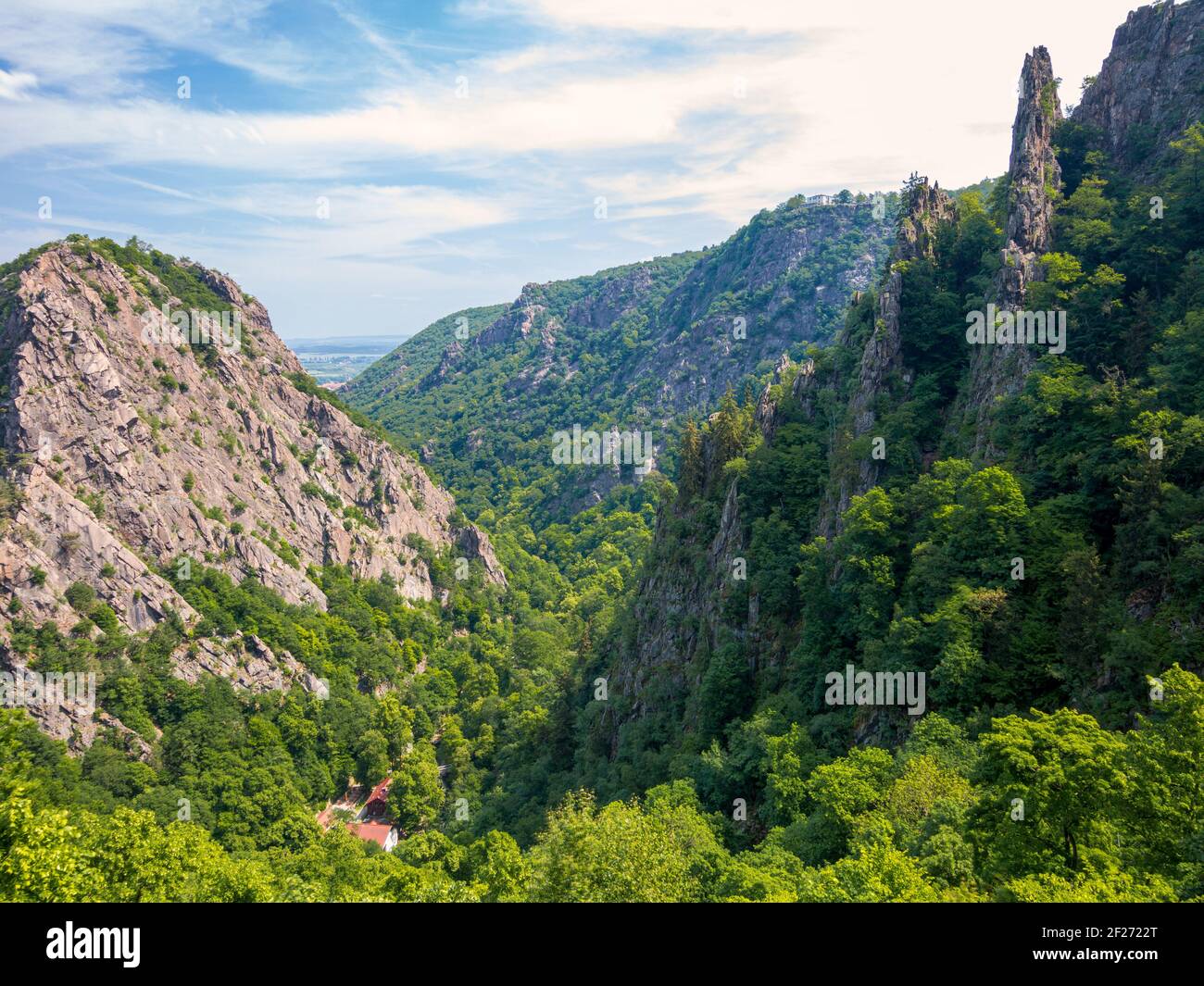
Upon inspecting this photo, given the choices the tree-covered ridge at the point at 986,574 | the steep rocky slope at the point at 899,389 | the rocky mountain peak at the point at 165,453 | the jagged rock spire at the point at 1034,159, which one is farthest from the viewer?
the rocky mountain peak at the point at 165,453

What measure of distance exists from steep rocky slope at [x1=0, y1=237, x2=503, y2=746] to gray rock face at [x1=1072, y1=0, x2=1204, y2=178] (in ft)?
338

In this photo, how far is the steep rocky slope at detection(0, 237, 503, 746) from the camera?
87250 millimetres

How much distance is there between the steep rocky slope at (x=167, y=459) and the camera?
87.2 metres

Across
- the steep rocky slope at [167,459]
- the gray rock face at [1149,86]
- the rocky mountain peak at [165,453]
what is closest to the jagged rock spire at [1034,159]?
the gray rock face at [1149,86]

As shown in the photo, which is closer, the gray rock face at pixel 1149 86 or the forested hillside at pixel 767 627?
the forested hillside at pixel 767 627

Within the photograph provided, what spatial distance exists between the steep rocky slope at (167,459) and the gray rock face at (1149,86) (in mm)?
102898

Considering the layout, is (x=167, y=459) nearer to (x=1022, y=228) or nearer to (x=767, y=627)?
(x=767, y=627)

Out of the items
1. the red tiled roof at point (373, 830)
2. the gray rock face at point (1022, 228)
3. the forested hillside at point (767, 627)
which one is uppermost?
the gray rock face at point (1022, 228)

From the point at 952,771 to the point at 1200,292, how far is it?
3062 centimetres

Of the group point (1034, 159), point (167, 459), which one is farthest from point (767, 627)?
point (167, 459)

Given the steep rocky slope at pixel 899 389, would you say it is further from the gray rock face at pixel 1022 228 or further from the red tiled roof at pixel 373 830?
the red tiled roof at pixel 373 830

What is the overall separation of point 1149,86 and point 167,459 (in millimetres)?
117353

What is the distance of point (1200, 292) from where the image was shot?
38.4m
